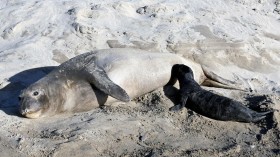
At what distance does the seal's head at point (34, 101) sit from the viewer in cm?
580

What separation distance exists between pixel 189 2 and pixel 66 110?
10.4 ft

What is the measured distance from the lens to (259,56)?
25.1ft

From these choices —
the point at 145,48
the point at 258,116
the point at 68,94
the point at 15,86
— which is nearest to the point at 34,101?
the point at 68,94

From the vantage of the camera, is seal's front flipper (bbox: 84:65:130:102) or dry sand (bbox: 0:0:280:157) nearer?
dry sand (bbox: 0:0:280:157)

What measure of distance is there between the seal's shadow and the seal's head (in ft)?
0.60

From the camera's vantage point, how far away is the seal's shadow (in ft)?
20.4

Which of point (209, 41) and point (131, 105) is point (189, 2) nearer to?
point (209, 41)

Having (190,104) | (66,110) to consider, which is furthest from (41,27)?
(190,104)

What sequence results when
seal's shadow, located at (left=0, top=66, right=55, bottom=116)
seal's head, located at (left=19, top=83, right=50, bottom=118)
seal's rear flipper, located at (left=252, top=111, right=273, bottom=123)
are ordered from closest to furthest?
seal's rear flipper, located at (left=252, top=111, right=273, bottom=123) < seal's head, located at (left=19, top=83, right=50, bottom=118) < seal's shadow, located at (left=0, top=66, right=55, bottom=116)

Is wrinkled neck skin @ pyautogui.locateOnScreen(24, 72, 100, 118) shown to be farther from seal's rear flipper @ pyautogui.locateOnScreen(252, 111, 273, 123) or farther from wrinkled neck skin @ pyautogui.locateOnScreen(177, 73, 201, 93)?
seal's rear flipper @ pyautogui.locateOnScreen(252, 111, 273, 123)

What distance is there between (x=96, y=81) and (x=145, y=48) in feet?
5.16

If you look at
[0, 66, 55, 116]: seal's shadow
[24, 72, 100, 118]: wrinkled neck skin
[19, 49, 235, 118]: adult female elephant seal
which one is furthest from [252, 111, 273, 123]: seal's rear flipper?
[0, 66, 55, 116]: seal's shadow

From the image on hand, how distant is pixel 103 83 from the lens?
19.8 feet

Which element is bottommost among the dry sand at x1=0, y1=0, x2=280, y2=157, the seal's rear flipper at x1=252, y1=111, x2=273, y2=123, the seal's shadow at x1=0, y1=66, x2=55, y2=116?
the seal's shadow at x1=0, y1=66, x2=55, y2=116
